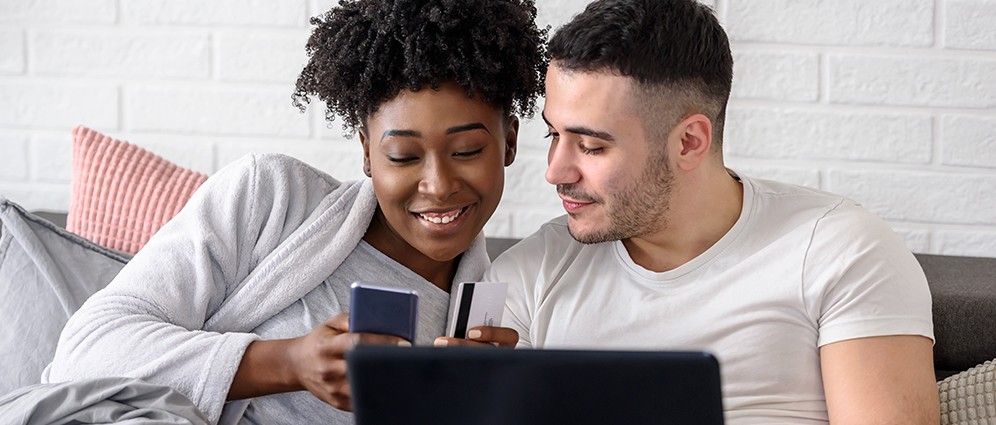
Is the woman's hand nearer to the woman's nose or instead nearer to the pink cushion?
the woman's nose

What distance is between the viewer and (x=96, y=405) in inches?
56.1

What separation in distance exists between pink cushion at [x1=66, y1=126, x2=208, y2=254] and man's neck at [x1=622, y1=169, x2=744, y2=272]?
88 centimetres

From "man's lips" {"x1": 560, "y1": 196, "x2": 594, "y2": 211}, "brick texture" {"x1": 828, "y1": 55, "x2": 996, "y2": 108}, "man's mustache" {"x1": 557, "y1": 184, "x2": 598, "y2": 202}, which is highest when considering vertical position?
"brick texture" {"x1": 828, "y1": 55, "x2": 996, "y2": 108}

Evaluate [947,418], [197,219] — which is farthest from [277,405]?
[947,418]

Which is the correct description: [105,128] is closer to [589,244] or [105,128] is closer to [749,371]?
[589,244]

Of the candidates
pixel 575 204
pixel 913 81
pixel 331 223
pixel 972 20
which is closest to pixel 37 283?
pixel 331 223

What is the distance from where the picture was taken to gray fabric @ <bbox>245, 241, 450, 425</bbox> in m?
1.72

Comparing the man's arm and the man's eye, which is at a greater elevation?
the man's eye

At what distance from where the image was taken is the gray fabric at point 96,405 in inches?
54.9

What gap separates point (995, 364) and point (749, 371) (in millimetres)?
371

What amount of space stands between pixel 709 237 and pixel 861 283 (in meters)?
0.25

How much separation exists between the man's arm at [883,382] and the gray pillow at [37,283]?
1.19 metres

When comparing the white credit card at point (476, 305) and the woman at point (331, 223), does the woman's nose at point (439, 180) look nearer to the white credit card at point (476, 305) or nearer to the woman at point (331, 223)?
the woman at point (331, 223)

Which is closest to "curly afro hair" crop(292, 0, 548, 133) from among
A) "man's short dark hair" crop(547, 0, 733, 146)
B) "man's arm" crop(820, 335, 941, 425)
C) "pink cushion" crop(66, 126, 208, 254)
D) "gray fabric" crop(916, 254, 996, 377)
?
"man's short dark hair" crop(547, 0, 733, 146)
